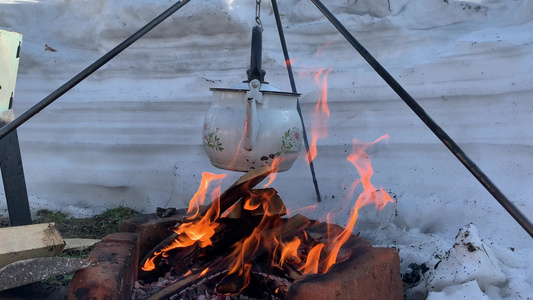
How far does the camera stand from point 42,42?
318cm

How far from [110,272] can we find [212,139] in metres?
0.49

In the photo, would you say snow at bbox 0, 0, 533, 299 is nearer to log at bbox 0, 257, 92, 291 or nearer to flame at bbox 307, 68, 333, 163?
flame at bbox 307, 68, 333, 163

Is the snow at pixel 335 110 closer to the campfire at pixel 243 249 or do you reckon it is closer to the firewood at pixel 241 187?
the campfire at pixel 243 249

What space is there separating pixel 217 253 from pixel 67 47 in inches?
93.1

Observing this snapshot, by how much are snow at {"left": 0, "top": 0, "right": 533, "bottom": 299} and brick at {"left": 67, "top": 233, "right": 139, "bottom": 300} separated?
2.70 feet

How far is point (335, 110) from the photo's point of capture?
7.87 feet

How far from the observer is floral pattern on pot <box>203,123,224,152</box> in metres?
1.39

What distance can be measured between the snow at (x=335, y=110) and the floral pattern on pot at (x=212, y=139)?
0.71 meters

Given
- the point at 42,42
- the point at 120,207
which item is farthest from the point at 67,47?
the point at 120,207

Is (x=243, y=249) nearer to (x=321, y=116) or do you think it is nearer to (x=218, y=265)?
(x=218, y=265)

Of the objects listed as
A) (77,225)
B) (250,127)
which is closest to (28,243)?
(250,127)

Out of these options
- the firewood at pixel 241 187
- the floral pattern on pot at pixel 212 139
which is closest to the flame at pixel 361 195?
the firewood at pixel 241 187

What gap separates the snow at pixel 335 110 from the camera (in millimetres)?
1753

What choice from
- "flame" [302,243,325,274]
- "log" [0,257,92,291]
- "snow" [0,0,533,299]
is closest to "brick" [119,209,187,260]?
"log" [0,257,92,291]
